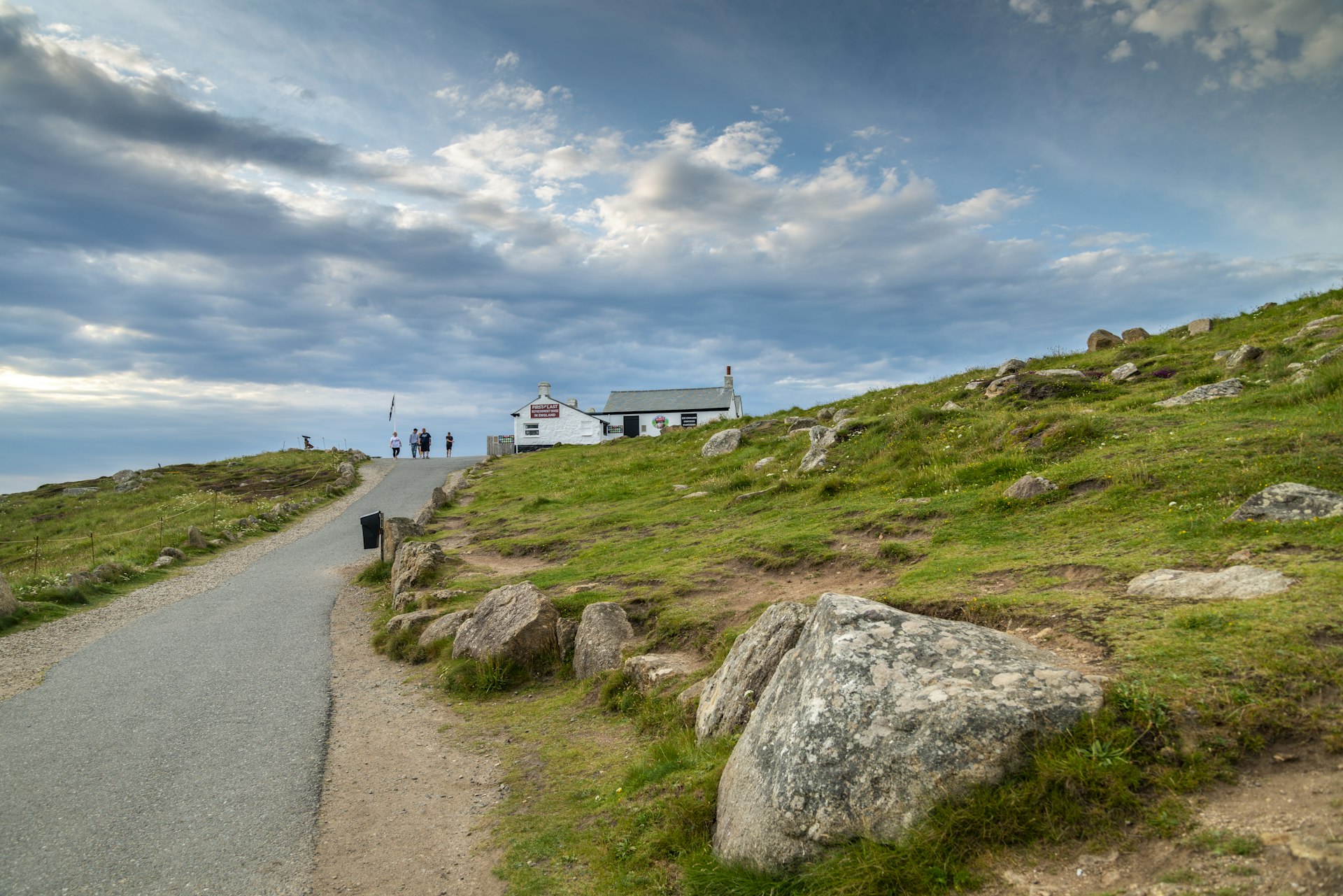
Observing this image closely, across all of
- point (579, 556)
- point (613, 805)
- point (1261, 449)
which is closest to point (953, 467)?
point (1261, 449)

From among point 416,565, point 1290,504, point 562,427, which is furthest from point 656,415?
point 1290,504

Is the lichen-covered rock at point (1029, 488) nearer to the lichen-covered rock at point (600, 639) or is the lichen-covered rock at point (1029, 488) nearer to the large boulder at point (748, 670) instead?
the large boulder at point (748, 670)

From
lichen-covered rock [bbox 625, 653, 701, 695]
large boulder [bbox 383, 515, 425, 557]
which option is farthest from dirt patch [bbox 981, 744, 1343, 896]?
large boulder [bbox 383, 515, 425, 557]

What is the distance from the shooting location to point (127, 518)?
43.2 metres

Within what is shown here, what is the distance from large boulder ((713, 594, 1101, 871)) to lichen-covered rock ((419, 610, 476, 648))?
31.9ft

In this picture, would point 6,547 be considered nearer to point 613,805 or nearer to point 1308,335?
point 613,805

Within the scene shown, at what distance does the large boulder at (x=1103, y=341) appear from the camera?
1126 inches

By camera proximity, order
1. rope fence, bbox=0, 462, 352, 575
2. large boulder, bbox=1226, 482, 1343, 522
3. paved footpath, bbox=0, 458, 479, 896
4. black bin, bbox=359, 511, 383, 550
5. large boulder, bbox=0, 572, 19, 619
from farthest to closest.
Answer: rope fence, bbox=0, 462, 352, 575 < black bin, bbox=359, 511, 383, 550 < large boulder, bbox=0, 572, 19, 619 < large boulder, bbox=1226, 482, 1343, 522 < paved footpath, bbox=0, 458, 479, 896

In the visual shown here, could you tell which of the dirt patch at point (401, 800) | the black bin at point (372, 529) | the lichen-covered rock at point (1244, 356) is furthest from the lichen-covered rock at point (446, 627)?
Answer: the lichen-covered rock at point (1244, 356)

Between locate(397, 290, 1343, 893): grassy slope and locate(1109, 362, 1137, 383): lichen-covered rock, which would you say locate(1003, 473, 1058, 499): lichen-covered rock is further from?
locate(1109, 362, 1137, 383): lichen-covered rock

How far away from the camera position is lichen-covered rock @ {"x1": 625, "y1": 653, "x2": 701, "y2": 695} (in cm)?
1020

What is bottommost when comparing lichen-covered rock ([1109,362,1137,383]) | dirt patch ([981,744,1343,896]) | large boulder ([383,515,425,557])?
dirt patch ([981,744,1343,896])

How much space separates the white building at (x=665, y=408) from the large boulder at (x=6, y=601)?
2321 inches

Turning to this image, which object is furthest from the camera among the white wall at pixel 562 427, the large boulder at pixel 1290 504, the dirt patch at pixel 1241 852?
the white wall at pixel 562 427
